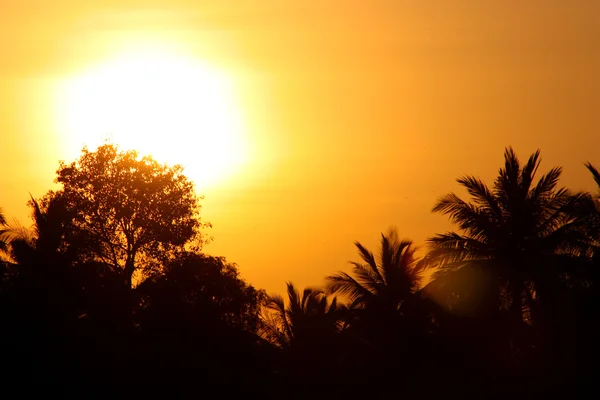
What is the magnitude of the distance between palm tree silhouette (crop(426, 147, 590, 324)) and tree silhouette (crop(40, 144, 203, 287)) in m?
10.8

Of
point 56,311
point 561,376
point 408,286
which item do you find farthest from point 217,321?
point 561,376

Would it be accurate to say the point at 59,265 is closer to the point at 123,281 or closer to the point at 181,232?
the point at 123,281

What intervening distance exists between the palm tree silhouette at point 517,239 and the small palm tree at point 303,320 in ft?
28.9

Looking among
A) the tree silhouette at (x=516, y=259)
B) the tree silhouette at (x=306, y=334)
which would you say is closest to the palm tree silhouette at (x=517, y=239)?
the tree silhouette at (x=516, y=259)

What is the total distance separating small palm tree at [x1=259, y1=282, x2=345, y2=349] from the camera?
4131 centimetres

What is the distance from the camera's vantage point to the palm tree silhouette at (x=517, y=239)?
30234 mm

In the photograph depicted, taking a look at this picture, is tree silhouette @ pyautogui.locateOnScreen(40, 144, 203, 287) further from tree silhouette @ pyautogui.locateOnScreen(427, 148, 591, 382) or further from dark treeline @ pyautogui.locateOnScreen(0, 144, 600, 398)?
tree silhouette @ pyautogui.locateOnScreen(427, 148, 591, 382)

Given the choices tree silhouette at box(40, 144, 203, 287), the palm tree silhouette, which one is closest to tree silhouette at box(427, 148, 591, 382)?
the palm tree silhouette

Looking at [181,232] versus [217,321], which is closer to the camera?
[217,321]

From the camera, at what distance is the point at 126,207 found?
35906 mm

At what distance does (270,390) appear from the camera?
103ft

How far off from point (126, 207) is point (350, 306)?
9.71m

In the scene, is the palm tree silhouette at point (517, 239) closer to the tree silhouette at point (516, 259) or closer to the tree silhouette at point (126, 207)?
the tree silhouette at point (516, 259)

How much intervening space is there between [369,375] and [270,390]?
4.03 metres
